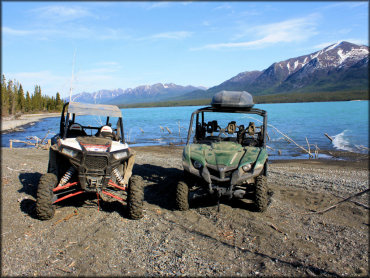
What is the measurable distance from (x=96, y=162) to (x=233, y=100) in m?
3.88

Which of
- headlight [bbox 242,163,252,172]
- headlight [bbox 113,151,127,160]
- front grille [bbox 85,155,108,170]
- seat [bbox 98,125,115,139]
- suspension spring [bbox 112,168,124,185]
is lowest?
suspension spring [bbox 112,168,124,185]

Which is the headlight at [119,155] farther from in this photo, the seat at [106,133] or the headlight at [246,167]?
the headlight at [246,167]

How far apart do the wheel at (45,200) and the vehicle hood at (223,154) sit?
3043 millimetres

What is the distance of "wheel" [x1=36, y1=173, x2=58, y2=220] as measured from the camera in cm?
650

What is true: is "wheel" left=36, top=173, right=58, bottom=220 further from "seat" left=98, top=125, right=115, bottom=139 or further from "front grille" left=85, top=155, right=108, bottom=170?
"seat" left=98, top=125, right=115, bottom=139

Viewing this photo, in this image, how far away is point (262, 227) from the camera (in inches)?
264

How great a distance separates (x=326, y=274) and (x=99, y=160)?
4571 mm

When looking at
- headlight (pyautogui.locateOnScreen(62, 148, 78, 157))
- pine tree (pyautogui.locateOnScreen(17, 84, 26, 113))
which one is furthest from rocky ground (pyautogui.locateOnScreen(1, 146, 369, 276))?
pine tree (pyautogui.locateOnScreen(17, 84, 26, 113))

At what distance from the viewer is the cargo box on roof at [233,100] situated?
28.4 ft

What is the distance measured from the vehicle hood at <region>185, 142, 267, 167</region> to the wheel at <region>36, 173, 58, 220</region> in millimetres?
3043

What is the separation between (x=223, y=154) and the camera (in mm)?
7645

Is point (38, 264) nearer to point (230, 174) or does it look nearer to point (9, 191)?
point (230, 174)

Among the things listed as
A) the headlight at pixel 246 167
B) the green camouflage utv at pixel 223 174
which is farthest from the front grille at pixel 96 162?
the headlight at pixel 246 167

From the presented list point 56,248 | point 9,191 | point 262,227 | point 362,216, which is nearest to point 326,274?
point 262,227
